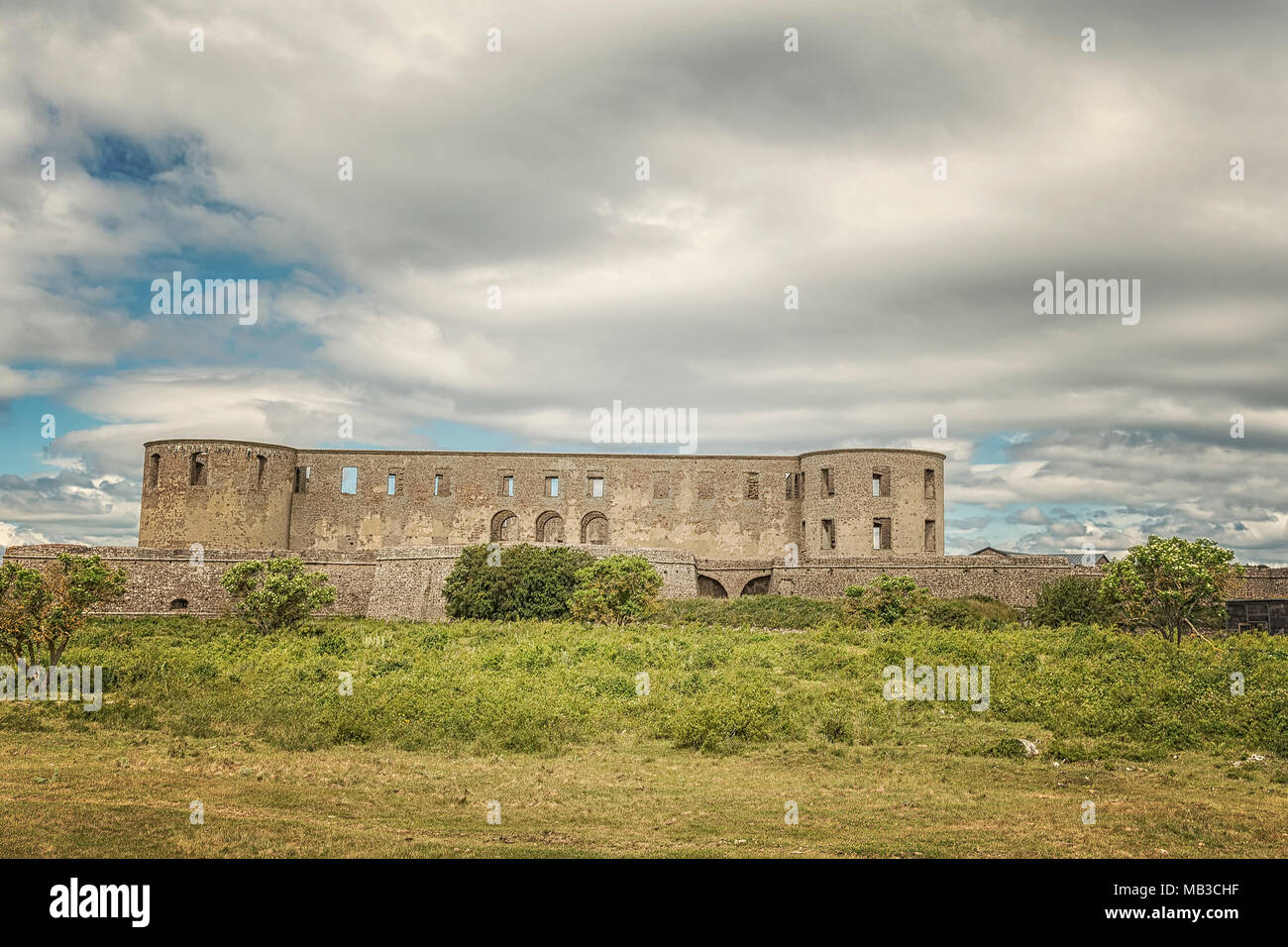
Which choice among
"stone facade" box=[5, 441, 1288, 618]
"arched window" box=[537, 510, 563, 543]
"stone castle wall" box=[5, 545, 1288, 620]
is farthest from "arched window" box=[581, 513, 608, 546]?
"stone castle wall" box=[5, 545, 1288, 620]

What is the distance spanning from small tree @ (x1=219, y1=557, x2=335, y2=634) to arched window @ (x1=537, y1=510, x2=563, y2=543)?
664 inches

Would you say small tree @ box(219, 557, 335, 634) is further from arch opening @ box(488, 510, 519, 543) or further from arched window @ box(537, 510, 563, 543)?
arched window @ box(537, 510, 563, 543)

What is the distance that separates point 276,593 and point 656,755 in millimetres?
13232

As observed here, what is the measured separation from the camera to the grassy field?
7352mm

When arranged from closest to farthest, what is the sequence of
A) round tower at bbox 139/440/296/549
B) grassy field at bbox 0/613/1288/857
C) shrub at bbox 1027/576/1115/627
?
grassy field at bbox 0/613/1288/857 < shrub at bbox 1027/576/1115/627 < round tower at bbox 139/440/296/549

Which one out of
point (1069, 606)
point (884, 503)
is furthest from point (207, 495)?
point (1069, 606)

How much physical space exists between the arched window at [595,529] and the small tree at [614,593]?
51.8 ft

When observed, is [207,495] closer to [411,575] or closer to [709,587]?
[411,575]

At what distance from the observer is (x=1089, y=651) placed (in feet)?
55.1

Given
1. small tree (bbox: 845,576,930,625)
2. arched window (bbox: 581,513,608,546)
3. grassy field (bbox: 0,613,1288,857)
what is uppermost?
arched window (bbox: 581,513,608,546)

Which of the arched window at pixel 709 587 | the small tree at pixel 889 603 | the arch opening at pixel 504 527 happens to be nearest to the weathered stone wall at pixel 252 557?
the arched window at pixel 709 587

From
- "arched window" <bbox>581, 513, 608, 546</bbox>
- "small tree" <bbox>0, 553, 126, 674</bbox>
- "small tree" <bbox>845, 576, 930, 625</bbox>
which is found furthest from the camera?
"arched window" <bbox>581, 513, 608, 546</bbox>
